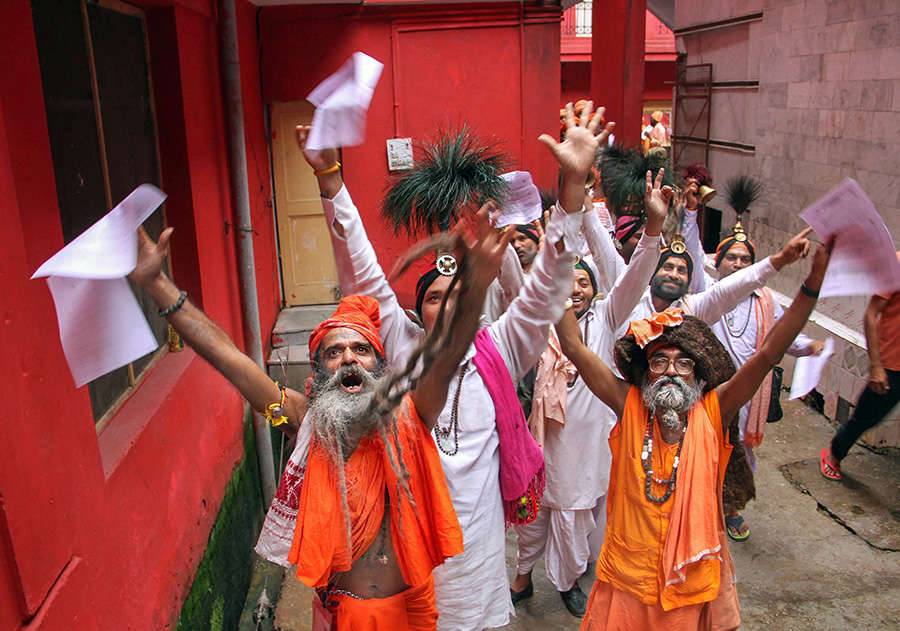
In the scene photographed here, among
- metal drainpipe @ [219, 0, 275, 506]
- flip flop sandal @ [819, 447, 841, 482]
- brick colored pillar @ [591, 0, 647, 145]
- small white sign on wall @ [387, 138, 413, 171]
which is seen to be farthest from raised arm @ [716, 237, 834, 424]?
brick colored pillar @ [591, 0, 647, 145]

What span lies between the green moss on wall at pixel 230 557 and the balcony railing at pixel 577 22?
55.3 ft

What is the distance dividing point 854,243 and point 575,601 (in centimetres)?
275

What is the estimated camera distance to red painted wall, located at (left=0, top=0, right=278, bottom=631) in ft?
6.56

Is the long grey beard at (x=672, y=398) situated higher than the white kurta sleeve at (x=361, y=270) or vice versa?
the white kurta sleeve at (x=361, y=270)

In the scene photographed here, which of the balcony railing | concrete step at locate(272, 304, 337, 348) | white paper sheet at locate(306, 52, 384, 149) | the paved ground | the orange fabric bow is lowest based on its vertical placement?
the paved ground

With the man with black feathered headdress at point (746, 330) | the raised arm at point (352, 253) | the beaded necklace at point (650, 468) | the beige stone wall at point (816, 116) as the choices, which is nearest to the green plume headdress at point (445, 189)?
the raised arm at point (352, 253)

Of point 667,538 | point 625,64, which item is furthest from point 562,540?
point 625,64

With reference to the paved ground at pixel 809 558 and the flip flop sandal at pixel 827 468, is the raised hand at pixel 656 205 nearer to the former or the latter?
the paved ground at pixel 809 558

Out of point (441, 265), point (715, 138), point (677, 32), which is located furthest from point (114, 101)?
point (677, 32)

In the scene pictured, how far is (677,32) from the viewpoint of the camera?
48.8 feet

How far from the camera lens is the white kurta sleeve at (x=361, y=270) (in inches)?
114

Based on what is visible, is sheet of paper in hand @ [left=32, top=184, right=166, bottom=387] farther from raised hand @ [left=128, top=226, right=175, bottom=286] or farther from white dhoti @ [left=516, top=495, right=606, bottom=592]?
white dhoti @ [left=516, top=495, right=606, bottom=592]

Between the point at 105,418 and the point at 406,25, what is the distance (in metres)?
5.70

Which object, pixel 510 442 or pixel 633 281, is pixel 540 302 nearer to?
pixel 510 442
